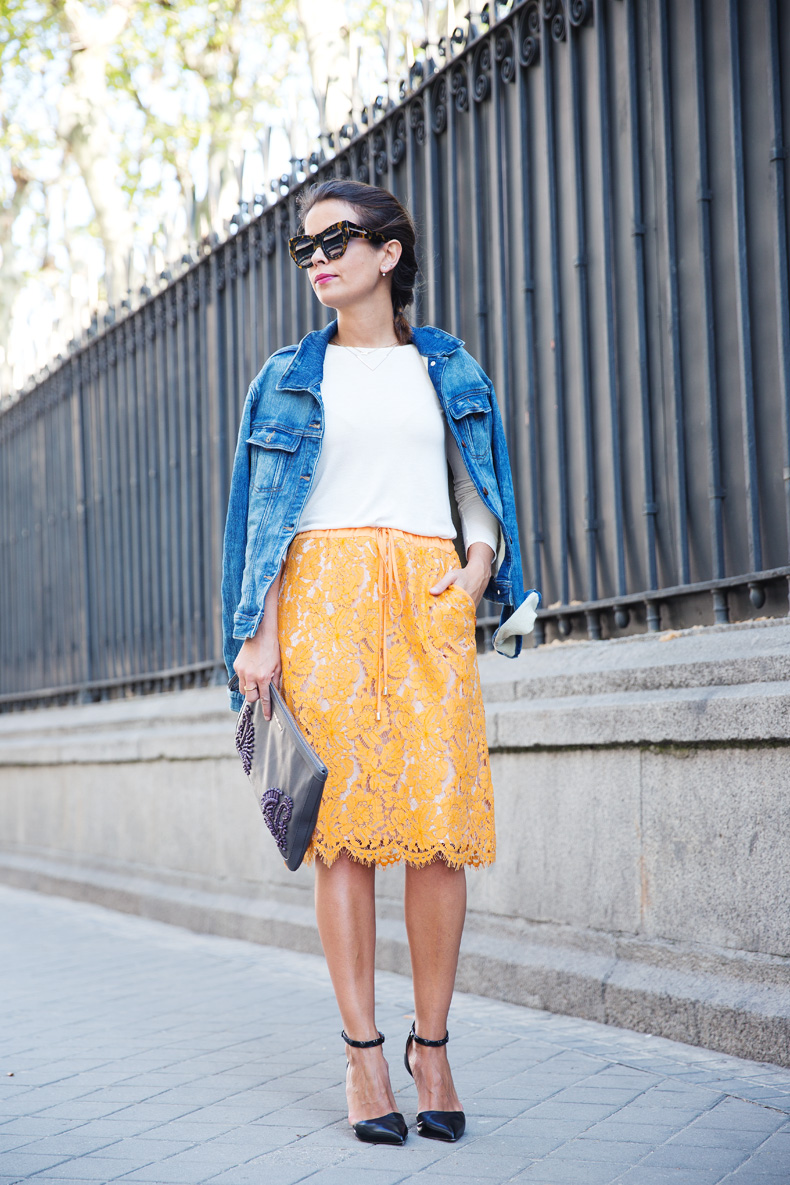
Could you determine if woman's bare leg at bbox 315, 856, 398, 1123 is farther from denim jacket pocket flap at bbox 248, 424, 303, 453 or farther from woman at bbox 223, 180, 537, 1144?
denim jacket pocket flap at bbox 248, 424, 303, 453

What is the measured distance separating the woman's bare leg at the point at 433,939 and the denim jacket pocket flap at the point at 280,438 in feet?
3.28

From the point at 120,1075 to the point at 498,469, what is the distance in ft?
6.17

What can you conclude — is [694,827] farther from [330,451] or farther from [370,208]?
[370,208]

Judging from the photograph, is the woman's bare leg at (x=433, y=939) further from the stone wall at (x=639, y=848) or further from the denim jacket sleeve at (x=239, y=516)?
the stone wall at (x=639, y=848)

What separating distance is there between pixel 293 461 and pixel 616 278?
1.65 meters

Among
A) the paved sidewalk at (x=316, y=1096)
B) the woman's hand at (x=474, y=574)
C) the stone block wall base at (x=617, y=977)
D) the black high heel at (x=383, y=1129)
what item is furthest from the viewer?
the stone block wall base at (x=617, y=977)

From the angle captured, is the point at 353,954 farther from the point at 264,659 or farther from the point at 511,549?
the point at 511,549

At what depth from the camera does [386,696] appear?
2.96 metres

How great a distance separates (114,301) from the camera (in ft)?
25.9

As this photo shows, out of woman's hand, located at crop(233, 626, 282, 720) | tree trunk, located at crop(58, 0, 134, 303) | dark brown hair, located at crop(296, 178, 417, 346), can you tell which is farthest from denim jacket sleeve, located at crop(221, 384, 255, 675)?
tree trunk, located at crop(58, 0, 134, 303)

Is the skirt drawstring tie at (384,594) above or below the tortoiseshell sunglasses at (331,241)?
below

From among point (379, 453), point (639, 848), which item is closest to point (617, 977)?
point (639, 848)

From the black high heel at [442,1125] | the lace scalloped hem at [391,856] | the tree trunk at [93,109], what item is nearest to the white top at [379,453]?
the lace scalloped hem at [391,856]

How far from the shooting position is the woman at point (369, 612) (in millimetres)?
2914
